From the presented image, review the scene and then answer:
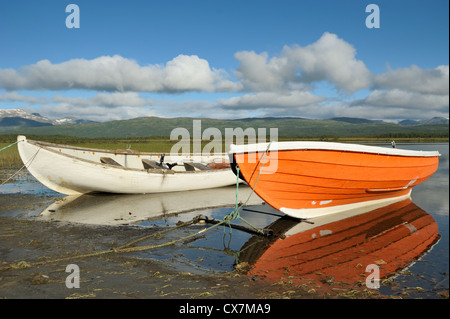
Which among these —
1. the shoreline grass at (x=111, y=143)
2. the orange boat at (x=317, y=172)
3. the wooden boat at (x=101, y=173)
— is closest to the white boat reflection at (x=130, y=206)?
the wooden boat at (x=101, y=173)

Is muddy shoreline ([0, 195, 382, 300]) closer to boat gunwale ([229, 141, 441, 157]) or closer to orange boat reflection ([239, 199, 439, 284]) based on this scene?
orange boat reflection ([239, 199, 439, 284])

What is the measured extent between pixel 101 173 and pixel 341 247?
9.04 m

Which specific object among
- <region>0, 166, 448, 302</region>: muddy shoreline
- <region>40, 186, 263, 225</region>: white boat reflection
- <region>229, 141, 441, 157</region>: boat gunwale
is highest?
<region>229, 141, 441, 157</region>: boat gunwale

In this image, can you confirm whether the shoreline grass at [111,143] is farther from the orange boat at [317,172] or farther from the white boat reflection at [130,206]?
the orange boat at [317,172]

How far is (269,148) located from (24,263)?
18.8 feet

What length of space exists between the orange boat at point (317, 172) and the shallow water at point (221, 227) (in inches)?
25.4

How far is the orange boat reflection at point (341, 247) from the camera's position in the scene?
20.1ft

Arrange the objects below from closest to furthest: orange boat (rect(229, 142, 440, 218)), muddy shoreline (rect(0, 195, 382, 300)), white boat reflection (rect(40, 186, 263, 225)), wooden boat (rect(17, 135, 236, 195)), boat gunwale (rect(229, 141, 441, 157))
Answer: muddy shoreline (rect(0, 195, 382, 300)) → boat gunwale (rect(229, 141, 441, 157)) → orange boat (rect(229, 142, 440, 218)) → white boat reflection (rect(40, 186, 263, 225)) → wooden boat (rect(17, 135, 236, 195))

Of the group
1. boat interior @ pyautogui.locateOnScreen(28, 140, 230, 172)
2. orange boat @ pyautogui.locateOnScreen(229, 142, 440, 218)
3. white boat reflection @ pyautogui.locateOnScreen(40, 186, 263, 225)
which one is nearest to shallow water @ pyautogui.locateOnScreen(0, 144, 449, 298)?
white boat reflection @ pyautogui.locateOnScreen(40, 186, 263, 225)

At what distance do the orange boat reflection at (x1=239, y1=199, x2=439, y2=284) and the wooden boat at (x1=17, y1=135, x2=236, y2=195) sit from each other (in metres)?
5.82

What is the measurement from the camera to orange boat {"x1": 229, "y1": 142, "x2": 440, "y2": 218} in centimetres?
852

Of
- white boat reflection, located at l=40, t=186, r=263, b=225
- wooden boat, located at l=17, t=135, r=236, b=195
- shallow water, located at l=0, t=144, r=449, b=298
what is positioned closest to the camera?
shallow water, located at l=0, t=144, r=449, b=298

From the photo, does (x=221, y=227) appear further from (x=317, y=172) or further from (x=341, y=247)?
(x=341, y=247)

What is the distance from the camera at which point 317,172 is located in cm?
910
